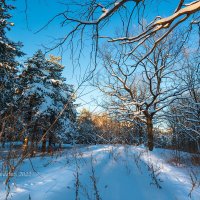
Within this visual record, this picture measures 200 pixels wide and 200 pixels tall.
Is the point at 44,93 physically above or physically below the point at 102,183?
above

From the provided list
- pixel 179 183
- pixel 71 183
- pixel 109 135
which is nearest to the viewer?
pixel 71 183

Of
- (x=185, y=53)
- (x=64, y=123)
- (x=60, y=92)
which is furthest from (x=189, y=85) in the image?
(x=64, y=123)

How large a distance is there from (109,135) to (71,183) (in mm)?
9367

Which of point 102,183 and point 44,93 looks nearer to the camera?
point 102,183

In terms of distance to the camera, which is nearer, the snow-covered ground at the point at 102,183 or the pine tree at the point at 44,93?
the snow-covered ground at the point at 102,183

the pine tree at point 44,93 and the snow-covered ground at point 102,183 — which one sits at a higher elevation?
the pine tree at point 44,93

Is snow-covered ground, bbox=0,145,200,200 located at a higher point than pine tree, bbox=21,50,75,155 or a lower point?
lower

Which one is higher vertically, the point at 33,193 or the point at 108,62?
the point at 108,62

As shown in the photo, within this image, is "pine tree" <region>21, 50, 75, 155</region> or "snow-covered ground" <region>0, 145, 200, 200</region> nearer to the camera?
"snow-covered ground" <region>0, 145, 200, 200</region>

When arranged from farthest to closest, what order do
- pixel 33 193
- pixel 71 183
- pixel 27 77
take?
1. pixel 27 77
2. pixel 71 183
3. pixel 33 193

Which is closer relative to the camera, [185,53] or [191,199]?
[191,199]

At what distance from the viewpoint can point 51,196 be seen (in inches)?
134

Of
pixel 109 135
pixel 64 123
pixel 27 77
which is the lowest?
pixel 109 135

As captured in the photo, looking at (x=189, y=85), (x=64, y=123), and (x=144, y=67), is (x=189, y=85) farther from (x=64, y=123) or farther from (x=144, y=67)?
(x=64, y=123)
